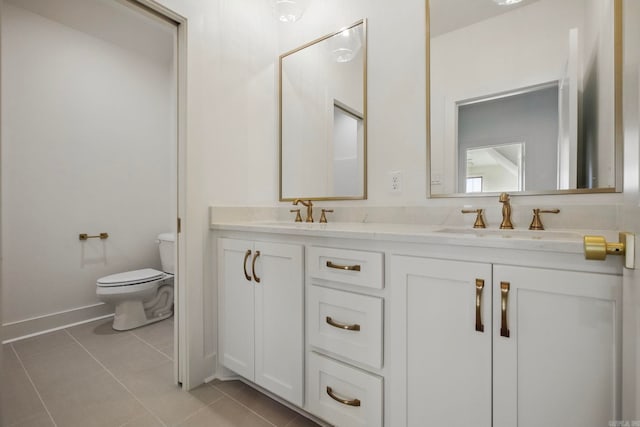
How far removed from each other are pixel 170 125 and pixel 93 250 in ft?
4.61

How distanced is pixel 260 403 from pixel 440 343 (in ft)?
3.37

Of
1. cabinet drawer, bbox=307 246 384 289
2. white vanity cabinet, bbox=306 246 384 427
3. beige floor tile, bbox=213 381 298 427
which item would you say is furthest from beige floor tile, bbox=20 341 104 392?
cabinet drawer, bbox=307 246 384 289

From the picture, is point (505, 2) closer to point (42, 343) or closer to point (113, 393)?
point (113, 393)

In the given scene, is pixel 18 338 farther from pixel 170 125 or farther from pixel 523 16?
pixel 523 16

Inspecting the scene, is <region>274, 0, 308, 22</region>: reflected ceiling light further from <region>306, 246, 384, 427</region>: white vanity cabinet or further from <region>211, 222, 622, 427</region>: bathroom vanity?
<region>306, 246, 384, 427</region>: white vanity cabinet

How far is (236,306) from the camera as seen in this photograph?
1537 mm

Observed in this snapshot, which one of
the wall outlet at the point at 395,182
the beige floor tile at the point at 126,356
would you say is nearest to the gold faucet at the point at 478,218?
the wall outlet at the point at 395,182

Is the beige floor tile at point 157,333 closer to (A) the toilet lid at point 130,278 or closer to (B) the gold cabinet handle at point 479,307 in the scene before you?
(A) the toilet lid at point 130,278

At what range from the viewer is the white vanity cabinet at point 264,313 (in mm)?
1279

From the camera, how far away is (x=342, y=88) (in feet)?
5.89

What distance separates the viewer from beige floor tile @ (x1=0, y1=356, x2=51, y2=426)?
1333 millimetres

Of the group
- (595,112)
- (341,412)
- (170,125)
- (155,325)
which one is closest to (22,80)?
(170,125)

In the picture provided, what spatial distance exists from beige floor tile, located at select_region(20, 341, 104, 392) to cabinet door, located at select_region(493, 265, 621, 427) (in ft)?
6.92

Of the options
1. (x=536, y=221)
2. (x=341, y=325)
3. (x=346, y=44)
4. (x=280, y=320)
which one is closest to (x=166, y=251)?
(x=280, y=320)
